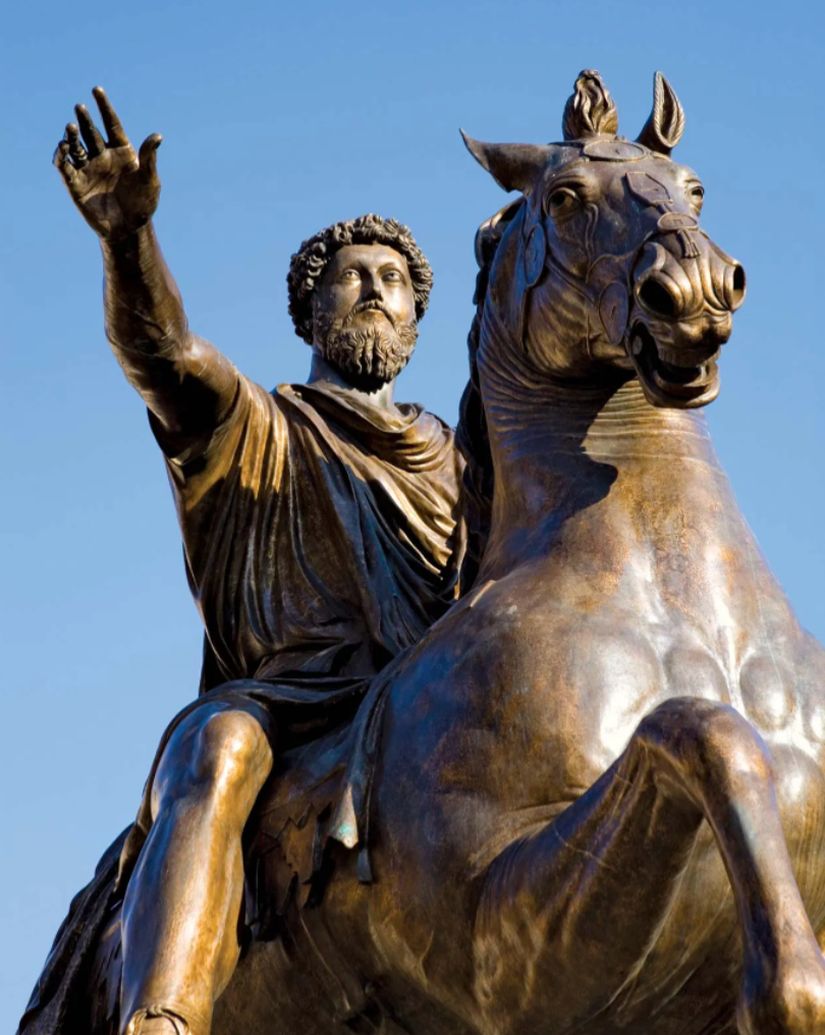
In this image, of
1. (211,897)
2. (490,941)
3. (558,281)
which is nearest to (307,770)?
(211,897)

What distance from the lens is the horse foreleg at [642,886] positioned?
6898mm

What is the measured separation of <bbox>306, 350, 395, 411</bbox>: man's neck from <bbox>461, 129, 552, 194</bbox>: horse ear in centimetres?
159

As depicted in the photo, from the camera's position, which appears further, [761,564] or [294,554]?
[294,554]

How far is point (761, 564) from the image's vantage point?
8.52 m

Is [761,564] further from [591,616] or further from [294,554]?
[294,554]

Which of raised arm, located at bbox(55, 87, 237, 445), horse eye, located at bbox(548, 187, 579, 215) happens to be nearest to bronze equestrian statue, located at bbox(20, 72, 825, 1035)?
horse eye, located at bbox(548, 187, 579, 215)

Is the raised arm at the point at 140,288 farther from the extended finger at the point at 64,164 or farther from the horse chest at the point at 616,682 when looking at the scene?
the horse chest at the point at 616,682

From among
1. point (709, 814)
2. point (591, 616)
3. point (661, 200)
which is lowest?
point (709, 814)

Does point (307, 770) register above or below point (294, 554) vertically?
below

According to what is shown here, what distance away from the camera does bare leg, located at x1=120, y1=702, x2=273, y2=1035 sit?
8.34 m

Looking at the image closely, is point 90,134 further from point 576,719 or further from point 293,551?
point 576,719

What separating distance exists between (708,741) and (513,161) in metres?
2.69

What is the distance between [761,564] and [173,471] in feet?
8.24

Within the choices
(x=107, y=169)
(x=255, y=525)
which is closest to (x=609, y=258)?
(x=107, y=169)
